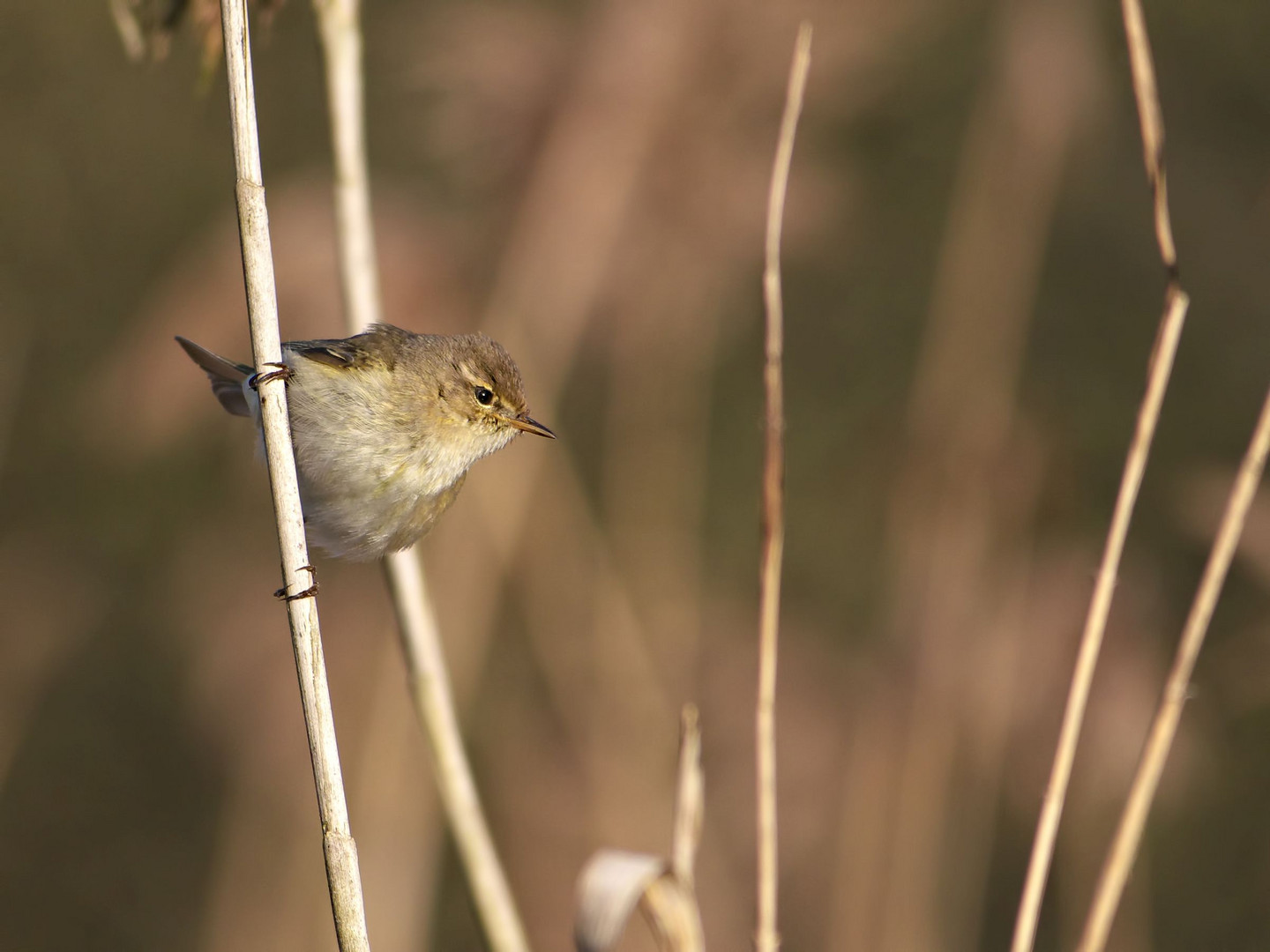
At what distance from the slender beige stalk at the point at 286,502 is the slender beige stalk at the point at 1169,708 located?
105cm

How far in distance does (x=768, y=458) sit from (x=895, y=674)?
155cm

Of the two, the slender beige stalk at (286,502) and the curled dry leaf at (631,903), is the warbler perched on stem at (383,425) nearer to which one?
the slender beige stalk at (286,502)

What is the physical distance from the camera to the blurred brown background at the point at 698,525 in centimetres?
282

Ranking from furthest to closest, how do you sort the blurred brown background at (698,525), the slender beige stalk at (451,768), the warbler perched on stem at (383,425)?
the blurred brown background at (698,525) < the warbler perched on stem at (383,425) < the slender beige stalk at (451,768)

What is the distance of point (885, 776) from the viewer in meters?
2.80

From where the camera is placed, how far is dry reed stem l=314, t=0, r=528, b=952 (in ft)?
6.07

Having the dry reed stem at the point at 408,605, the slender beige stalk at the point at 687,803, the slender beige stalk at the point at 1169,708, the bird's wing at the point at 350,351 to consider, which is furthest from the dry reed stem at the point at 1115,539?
the bird's wing at the point at 350,351

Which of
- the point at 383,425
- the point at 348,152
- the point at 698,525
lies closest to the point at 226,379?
the point at 383,425

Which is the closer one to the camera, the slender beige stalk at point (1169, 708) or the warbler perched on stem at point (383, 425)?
the slender beige stalk at point (1169, 708)

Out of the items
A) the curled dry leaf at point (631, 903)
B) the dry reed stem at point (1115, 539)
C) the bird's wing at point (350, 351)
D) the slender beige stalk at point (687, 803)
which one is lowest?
the curled dry leaf at point (631, 903)

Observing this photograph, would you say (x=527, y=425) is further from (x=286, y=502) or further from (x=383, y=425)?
(x=286, y=502)

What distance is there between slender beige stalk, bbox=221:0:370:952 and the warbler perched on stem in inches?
20.5

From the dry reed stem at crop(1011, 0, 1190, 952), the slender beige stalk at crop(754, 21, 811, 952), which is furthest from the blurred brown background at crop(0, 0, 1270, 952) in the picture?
the slender beige stalk at crop(754, 21, 811, 952)

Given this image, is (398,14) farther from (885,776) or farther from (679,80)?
(885,776)
